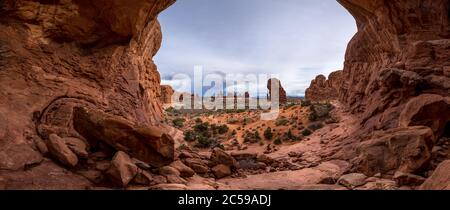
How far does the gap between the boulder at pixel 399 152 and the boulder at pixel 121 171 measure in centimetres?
678

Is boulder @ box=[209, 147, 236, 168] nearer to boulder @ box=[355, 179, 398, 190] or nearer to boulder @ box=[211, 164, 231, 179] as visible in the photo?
boulder @ box=[211, 164, 231, 179]

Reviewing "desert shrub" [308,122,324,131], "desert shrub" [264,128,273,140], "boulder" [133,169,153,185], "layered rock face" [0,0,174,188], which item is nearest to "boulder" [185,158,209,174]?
"layered rock face" [0,0,174,188]

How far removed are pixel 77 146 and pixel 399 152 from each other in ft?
29.9

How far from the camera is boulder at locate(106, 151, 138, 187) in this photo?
678 centimetres

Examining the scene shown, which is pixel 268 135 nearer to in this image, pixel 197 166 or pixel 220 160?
pixel 220 160

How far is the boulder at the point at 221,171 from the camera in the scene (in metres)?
10.6

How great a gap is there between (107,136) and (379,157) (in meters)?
8.21

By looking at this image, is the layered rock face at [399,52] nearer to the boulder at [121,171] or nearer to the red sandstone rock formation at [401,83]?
the red sandstone rock formation at [401,83]

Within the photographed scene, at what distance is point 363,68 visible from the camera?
61.1ft

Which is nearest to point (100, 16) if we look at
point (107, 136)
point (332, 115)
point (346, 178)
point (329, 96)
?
point (107, 136)

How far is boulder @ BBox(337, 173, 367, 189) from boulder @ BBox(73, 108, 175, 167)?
17.7 ft

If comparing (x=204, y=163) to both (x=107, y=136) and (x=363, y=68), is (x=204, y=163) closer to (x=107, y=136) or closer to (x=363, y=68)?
(x=107, y=136)

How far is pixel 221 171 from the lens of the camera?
420 inches

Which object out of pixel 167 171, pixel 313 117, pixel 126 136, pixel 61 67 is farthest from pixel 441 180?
pixel 313 117
